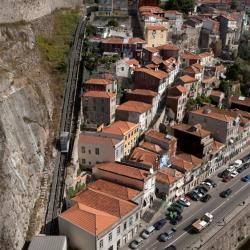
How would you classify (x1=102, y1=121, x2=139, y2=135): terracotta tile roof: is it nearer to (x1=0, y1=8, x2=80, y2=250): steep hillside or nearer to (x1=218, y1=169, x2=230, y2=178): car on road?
(x1=0, y1=8, x2=80, y2=250): steep hillside

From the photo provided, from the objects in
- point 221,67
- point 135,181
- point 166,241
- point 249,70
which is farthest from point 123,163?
point 249,70

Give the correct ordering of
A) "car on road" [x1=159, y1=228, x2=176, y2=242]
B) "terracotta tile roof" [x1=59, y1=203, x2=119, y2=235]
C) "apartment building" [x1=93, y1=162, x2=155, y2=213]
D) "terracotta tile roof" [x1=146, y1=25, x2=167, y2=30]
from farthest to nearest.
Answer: "terracotta tile roof" [x1=146, y1=25, x2=167, y2=30] → "apartment building" [x1=93, y1=162, x2=155, y2=213] → "car on road" [x1=159, y1=228, x2=176, y2=242] → "terracotta tile roof" [x1=59, y1=203, x2=119, y2=235]

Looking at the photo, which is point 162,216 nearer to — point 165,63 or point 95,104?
point 95,104

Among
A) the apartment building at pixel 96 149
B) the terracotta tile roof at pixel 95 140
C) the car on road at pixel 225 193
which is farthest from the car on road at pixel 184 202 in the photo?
the terracotta tile roof at pixel 95 140

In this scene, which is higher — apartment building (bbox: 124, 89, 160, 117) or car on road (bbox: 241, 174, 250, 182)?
apartment building (bbox: 124, 89, 160, 117)

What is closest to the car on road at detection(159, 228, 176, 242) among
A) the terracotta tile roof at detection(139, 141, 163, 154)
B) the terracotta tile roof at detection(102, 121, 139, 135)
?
the terracotta tile roof at detection(139, 141, 163, 154)

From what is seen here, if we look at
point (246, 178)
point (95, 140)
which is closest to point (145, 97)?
point (95, 140)

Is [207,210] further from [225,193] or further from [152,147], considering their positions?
[152,147]
